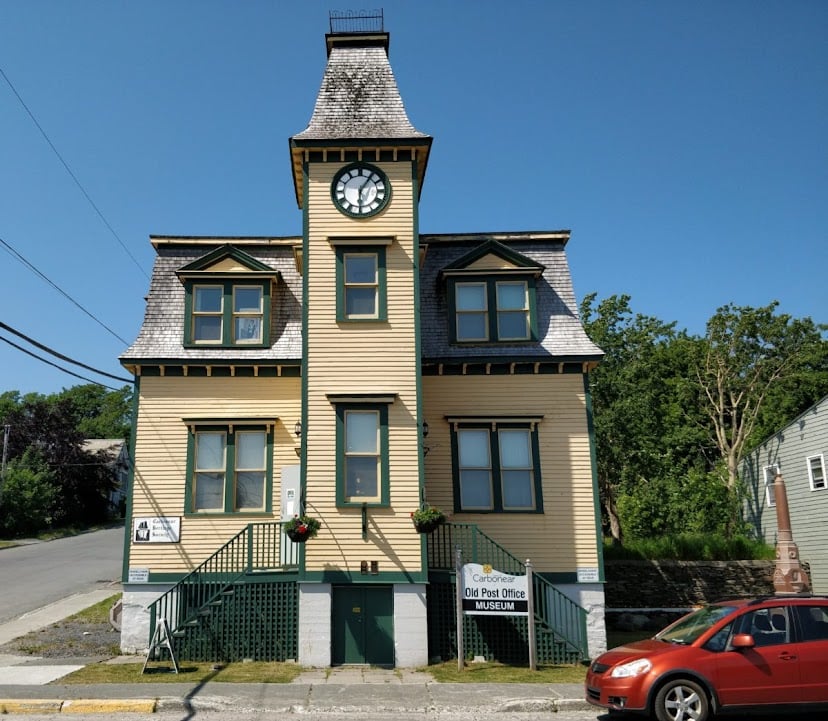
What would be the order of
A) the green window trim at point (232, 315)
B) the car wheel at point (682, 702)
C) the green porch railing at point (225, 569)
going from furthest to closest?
the green window trim at point (232, 315) < the green porch railing at point (225, 569) < the car wheel at point (682, 702)

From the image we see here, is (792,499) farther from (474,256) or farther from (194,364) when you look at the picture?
(194,364)

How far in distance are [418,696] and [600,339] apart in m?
27.5

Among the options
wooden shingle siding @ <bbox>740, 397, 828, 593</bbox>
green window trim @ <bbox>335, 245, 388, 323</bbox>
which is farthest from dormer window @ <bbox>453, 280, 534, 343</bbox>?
wooden shingle siding @ <bbox>740, 397, 828, 593</bbox>

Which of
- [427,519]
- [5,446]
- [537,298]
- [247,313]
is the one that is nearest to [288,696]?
[427,519]

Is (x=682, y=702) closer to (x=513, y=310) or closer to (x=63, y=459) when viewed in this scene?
(x=513, y=310)

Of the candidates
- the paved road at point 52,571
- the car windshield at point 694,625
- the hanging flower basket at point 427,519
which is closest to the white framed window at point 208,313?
the hanging flower basket at point 427,519

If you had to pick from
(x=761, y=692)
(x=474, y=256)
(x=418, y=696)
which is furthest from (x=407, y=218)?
(x=761, y=692)

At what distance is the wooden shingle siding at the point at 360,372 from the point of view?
1529 cm

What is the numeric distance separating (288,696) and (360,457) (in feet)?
17.1

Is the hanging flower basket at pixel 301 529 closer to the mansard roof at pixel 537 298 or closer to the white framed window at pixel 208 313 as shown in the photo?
the mansard roof at pixel 537 298

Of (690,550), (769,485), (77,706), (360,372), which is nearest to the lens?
(77,706)

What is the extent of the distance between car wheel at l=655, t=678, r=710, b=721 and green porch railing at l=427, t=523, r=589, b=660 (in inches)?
217

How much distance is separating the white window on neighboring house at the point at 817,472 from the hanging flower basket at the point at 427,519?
59.8 ft

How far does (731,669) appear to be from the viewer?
379 inches
